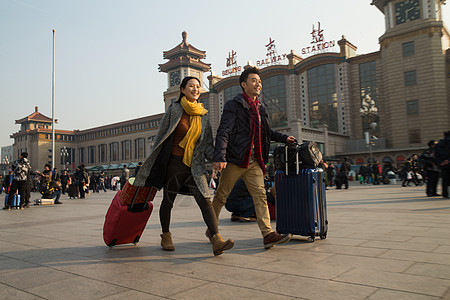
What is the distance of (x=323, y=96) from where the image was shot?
45750 millimetres

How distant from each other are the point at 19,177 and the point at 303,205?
887 cm

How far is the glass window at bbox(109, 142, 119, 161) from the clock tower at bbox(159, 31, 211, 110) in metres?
19.5

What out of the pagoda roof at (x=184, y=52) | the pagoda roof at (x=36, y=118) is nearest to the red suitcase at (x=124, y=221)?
the pagoda roof at (x=184, y=52)

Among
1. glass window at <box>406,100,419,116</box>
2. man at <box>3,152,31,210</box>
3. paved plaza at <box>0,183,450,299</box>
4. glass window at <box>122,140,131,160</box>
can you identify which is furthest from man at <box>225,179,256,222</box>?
glass window at <box>122,140,131,160</box>

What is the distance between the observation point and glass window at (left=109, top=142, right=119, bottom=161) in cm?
8319

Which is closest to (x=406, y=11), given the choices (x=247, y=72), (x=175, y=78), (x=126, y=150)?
(x=247, y=72)

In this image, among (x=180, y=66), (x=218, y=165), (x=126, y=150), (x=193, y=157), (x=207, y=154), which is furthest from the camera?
(x=126, y=150)

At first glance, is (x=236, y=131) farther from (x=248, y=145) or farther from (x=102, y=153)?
(x=102, y=153)

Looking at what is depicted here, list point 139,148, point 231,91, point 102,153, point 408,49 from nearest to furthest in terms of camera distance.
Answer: point 408,49
point 231,91
point 139,148
point 102,153

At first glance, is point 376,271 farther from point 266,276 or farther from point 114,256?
point 114,256

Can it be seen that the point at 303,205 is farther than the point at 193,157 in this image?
Yes

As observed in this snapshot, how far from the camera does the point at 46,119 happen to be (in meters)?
104

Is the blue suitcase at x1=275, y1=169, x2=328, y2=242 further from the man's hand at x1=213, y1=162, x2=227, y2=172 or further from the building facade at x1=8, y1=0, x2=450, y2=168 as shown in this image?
the building facade at x1=8, y1=0, x2=450, y2=168

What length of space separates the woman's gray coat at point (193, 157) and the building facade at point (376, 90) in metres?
26.6
